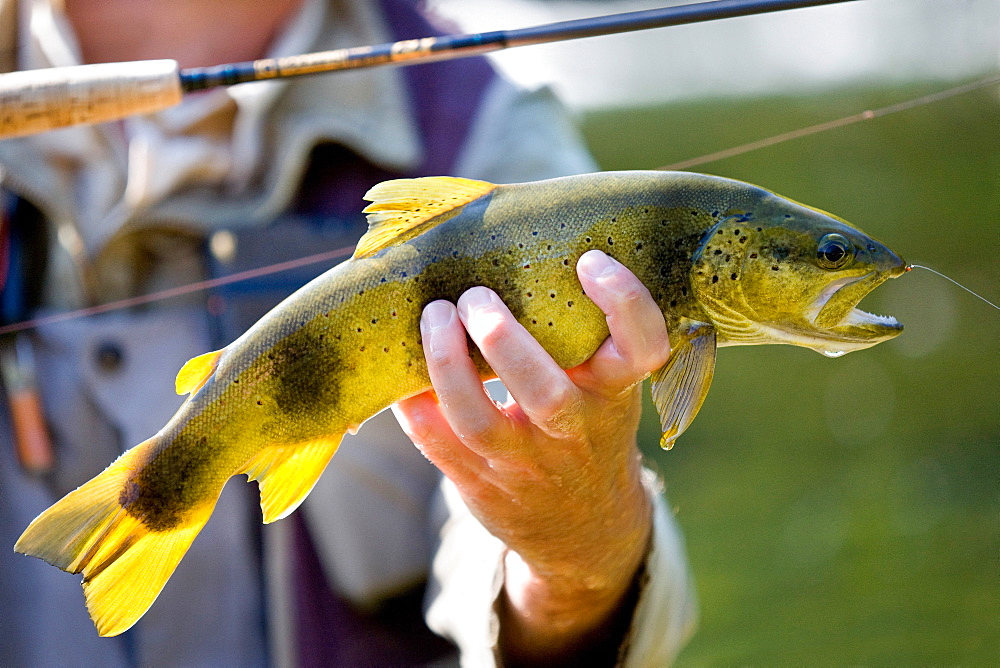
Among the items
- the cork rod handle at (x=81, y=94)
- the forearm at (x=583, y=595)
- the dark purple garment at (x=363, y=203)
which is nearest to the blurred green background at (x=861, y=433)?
the dark purple garment at (x=363, y=203)

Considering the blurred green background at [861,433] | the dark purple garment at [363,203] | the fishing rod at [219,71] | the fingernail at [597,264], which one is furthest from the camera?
the blurred green background at [861,433]

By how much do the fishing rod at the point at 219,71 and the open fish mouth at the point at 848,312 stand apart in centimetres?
35

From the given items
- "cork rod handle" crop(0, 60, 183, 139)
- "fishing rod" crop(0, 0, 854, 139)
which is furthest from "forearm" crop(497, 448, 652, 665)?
"cork rod handle" crop(0, 60, 183, 139)

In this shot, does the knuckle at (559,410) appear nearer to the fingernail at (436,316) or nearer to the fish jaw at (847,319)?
the fingernail at (436,316)

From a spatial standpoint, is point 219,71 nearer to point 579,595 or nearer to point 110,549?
point 110,549

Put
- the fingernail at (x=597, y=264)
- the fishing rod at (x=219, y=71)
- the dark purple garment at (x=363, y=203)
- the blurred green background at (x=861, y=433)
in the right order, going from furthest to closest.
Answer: the blurred green background at (x=861, y=433)
the dark purple garment at (x=363, y=203)
the fishing rod at (x=219, y=71)
the fingernail at (x=597, y=264)

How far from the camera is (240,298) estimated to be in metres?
1.68

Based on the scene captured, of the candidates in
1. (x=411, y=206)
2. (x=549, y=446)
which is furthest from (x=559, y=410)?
(x=411, y=206)

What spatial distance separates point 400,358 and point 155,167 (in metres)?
1.06

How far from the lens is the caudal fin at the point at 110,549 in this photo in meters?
0.92

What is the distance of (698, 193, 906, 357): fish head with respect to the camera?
3.04ft

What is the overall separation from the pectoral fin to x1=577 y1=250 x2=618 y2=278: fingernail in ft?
0.43

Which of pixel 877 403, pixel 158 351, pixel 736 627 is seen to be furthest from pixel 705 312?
pixel 877 403

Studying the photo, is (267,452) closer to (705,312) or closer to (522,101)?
(705,312)
